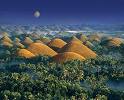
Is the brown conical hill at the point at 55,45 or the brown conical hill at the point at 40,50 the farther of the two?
the brown conical hill at the point at 55,45

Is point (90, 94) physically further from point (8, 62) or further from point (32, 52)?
point (32, 52)

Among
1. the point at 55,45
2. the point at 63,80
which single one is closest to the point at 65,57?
the point at 63,80

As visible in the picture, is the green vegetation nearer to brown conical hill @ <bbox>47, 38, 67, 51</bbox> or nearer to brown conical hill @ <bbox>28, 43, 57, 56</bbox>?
brown conical hill @ <bbox>28, 43, 57, 56</bbox>

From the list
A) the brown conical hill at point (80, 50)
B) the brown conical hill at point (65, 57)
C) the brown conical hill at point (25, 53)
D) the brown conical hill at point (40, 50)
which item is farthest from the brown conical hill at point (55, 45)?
the brown conical hill at point (65, 57)

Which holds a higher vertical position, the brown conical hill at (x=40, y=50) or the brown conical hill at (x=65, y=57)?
the brown conical hill at (x=65, y=57)

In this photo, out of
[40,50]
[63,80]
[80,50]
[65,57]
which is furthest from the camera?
[40,50]

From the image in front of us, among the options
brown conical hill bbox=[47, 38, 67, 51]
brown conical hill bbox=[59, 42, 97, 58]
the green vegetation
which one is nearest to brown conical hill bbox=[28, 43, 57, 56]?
brown conical hill bbox=[59, 42, 97, 58]

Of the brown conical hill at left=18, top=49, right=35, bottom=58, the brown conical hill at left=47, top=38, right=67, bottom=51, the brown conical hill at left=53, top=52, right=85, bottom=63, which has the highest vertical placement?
the brown conical hill at left=53, top=52, right=85, bottom=63

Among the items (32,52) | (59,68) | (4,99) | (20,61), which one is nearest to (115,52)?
(32,52)

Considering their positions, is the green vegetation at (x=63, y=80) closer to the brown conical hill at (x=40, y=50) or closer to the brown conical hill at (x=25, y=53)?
the brown conical hill at (x=25, y=53)

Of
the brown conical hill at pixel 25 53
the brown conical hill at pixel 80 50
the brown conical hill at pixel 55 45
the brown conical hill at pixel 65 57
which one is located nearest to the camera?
the brown conical hill at pixel 65 57

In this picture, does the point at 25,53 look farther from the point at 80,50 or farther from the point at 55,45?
the point at 55,45
